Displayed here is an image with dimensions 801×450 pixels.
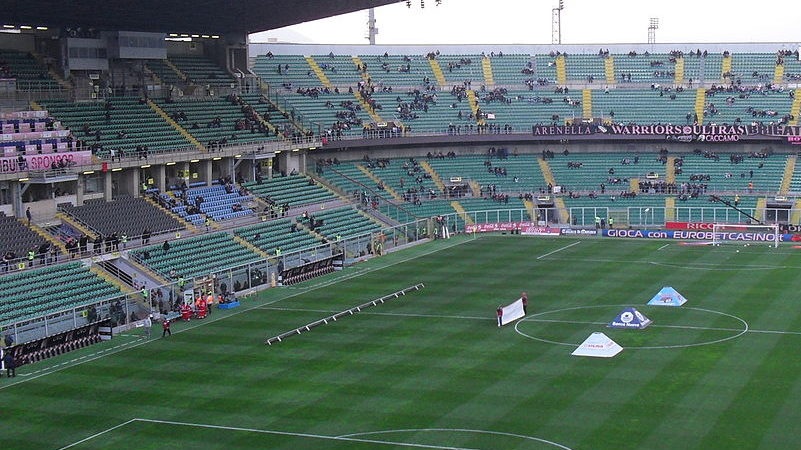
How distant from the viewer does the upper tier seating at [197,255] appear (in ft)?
206

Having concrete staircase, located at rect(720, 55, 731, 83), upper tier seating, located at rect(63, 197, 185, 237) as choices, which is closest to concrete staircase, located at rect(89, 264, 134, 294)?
upper tier seating, located at rect(63, 197, 185, 237)

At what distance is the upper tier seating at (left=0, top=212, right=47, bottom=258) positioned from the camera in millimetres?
59344

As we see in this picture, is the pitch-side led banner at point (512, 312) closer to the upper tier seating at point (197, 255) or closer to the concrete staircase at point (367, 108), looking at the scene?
the upper tier seating at point (197, 255)

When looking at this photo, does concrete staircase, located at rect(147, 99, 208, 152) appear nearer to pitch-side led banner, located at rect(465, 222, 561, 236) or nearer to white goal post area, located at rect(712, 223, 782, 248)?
pitch-side led banner, located at rect(465, 222, 561, 236)

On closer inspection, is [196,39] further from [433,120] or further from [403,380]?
[403,380]

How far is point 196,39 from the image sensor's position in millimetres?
93438

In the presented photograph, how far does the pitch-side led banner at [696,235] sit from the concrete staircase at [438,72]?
95.7ft

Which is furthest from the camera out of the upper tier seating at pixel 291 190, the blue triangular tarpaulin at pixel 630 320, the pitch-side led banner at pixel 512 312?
the upper tier seating at pixel 291 190

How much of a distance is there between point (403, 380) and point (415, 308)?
14.6 metres

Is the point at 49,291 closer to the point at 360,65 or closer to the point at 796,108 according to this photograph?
the point at 360,65

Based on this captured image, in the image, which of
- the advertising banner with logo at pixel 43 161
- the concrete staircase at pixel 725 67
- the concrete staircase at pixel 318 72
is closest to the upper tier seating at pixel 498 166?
the concrete staircase at pixel 318 72

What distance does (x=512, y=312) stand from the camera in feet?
177

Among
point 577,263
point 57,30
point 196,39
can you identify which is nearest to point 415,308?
point 577,263

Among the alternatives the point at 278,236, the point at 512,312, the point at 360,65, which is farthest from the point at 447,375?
the point at 360,65
